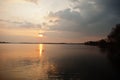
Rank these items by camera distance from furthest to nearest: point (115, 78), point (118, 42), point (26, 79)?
point (118, 42), point (115, 78), point (26, 79)

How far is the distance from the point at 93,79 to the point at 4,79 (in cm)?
1686

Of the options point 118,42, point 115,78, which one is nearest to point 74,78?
point 115,78

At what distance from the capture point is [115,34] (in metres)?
142

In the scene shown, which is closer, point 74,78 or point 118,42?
point 74,78

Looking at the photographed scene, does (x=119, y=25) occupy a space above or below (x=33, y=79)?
above

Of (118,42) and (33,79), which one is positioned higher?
(118,42)

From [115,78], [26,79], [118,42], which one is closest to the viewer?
[26,79]

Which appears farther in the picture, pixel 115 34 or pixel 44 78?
pixel 115 34

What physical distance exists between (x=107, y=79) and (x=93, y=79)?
9.59ft

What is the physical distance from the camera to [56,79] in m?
37.0

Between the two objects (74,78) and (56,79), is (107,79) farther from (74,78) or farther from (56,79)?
(56,79)

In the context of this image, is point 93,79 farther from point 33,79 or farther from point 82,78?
point 33,79

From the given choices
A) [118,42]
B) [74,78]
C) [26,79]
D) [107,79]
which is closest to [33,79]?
[26,79]

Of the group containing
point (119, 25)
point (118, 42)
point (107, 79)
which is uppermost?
point (119, 25)
